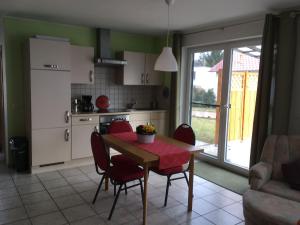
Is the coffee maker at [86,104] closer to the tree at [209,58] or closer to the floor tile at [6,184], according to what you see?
the floor tile at [6,184]

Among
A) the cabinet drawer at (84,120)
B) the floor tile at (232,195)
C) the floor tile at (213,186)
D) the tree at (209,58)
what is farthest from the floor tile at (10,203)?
the tree at (209,58)

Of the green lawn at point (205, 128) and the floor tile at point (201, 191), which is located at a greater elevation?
the green lawn at point (205, 128)

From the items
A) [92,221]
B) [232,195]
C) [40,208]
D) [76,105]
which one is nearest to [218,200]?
[232,195]

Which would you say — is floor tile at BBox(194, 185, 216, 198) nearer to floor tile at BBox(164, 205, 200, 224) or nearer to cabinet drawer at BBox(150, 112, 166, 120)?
floor tile at BBox(164, 205, 200, 224)

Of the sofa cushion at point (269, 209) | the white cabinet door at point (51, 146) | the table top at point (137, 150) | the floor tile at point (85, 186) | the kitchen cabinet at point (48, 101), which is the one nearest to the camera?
the sofa cushion at point (269, 209)

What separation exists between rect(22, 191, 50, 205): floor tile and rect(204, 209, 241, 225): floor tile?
2.01m

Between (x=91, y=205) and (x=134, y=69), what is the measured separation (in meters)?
2.84

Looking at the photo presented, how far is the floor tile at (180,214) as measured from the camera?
283cm

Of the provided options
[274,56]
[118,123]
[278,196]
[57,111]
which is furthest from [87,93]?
[278,196]

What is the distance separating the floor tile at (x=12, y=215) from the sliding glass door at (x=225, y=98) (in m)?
3.24

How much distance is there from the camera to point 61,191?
348 cm

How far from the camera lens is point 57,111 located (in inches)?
164

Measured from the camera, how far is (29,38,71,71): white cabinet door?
3875mm

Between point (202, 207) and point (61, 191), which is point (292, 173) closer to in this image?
point (202, 207)
